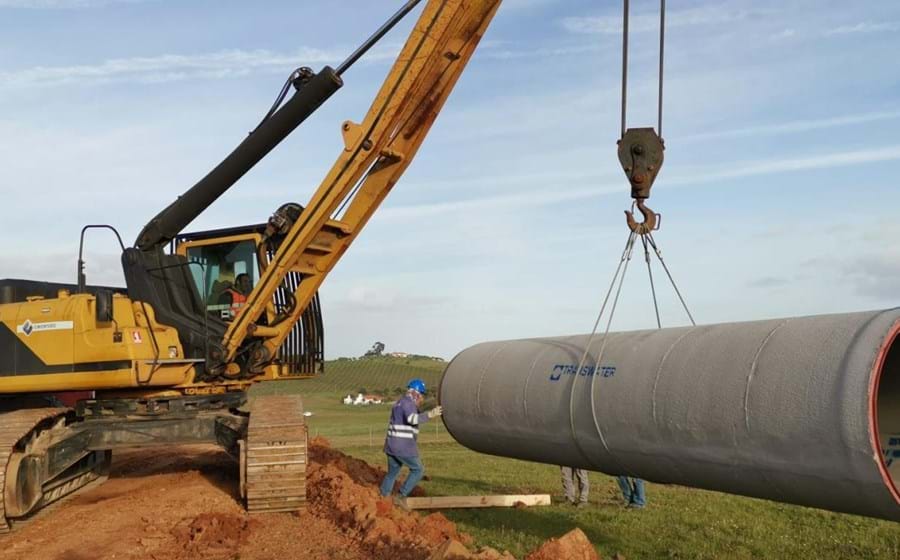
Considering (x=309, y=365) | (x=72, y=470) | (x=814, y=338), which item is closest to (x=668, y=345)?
(x=814, y=338)

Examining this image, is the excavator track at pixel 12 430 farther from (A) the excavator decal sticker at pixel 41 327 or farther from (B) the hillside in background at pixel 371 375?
(B) the hillside in background at pixel 371 375

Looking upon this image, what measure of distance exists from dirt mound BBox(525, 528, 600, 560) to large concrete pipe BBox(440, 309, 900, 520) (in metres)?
0.66

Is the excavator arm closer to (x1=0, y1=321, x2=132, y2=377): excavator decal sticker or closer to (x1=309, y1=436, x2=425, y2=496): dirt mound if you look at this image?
(x1=0, y1=321, x2=132, y2=377): excavator decal sticker

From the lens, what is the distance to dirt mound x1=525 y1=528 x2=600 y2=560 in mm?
7668

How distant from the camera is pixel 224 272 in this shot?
12.7 metres

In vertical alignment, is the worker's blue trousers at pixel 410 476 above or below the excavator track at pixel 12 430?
below

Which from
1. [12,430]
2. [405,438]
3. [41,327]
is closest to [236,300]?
[41,327]

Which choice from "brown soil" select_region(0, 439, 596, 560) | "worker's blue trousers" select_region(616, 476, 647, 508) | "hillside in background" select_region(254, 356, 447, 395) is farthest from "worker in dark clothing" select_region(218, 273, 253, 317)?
"hillside in background" select_region(254, 356, 447, 395)

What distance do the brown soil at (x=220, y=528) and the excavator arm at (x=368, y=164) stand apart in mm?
1913

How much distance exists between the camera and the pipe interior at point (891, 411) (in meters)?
7.71

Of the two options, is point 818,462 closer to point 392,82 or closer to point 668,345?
point 668,345

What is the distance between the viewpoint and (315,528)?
1002cm

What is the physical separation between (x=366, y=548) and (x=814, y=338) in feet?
15.9

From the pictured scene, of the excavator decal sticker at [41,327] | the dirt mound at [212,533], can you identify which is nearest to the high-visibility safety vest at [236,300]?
the excavator decal sticker at [41,327]
